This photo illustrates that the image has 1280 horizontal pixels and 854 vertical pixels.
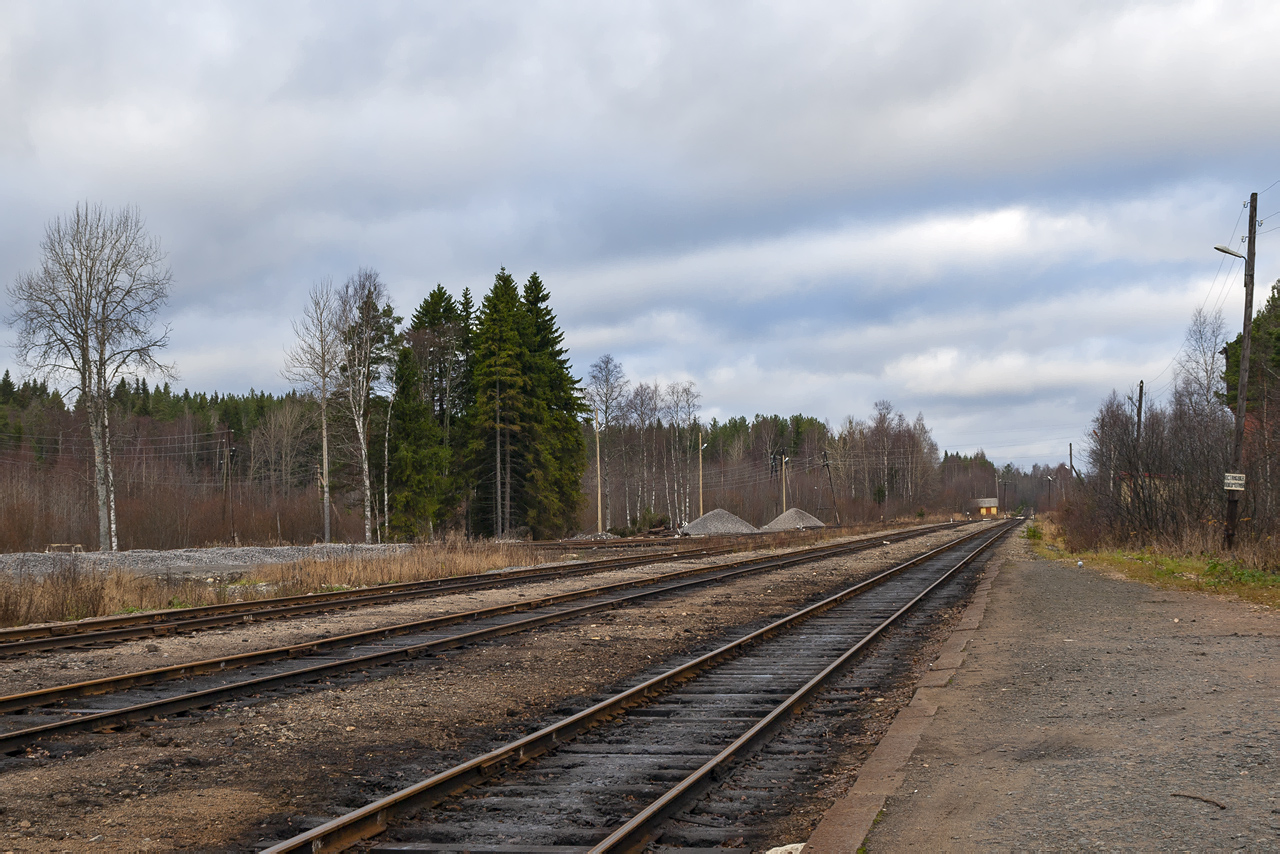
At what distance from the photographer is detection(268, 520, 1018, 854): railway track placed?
18.2 ft

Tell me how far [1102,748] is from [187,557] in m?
34.1

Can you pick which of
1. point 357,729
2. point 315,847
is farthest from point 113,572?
point 315,847

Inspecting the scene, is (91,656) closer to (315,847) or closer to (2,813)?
(2,813)

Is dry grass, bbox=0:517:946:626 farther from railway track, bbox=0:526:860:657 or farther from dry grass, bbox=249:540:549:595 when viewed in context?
railway track, bbox=0:526:860:657

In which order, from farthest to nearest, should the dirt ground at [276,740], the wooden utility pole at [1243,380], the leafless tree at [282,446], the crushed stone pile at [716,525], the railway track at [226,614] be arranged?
1. the leafless tree at [282,446]
2. the crushed stone pile at [716,525]
3. the wooden utility pole at [1243,380]
4. the railway track at [226,614]
5. the dirt ground at [276,740]

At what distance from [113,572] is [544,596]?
31.1ft

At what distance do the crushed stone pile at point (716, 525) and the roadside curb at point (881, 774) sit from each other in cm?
5066

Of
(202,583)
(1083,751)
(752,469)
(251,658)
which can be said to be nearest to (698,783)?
(1083,751)

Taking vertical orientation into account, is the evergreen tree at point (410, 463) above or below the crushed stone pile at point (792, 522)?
above

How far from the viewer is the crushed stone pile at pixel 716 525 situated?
207ft

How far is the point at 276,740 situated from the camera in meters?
7.98

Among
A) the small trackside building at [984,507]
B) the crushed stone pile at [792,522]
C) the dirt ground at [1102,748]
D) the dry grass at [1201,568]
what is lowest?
the small trackside building at [984,507]

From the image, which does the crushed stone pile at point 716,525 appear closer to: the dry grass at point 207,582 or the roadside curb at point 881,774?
the dry grass at point 207,582

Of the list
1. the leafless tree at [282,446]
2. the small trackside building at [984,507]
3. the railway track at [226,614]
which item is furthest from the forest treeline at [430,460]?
the small trackside building at [984,507]
